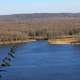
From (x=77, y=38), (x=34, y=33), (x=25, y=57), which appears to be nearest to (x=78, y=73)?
(x=25, y=57)

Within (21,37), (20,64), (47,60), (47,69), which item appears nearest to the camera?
(47,69)

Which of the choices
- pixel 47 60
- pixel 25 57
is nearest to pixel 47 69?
pixel 47 60

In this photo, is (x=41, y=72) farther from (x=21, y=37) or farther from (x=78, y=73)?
(x=21, y=37)

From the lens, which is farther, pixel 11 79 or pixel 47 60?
pixel 47 60

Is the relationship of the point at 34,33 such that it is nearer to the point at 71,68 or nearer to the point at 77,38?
the point at 77,38

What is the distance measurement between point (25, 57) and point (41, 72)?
26.8 ft

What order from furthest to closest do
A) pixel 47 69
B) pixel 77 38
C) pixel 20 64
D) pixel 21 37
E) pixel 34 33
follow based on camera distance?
1. pixel 34 33
2. pixel 21 37
3. pixel 77 38
4. pixel 20 64
5. pixel 47 69

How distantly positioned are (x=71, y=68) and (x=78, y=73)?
1852mm

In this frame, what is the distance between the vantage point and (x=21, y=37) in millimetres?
51281

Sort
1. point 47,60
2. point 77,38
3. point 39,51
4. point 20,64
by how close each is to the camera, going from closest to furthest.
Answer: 1. point 20,64
2. point 47,60
3. point 39,51
4. point 77,38

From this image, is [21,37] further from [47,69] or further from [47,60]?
[47,69]

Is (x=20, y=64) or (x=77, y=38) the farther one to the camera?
(x=77, y=38)

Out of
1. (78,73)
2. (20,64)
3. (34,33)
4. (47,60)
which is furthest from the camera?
(34,33)

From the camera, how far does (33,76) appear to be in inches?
795
